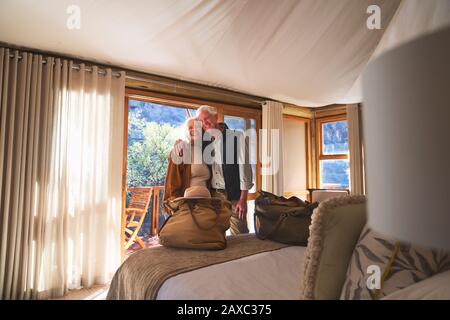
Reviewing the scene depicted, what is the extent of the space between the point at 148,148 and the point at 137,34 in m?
3.33

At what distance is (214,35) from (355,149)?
3.20m

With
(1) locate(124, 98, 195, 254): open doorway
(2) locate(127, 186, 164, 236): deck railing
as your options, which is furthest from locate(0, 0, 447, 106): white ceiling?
(2) locate(127, 186, 164, 236): deck railing

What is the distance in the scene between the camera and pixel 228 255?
4.80 ft

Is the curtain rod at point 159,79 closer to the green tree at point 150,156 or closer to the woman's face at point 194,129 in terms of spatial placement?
the woman's face at point 194,129

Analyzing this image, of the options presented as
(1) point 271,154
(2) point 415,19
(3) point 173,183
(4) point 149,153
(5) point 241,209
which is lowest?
(5) point 241,209

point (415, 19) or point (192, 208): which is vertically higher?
point (415, 19)

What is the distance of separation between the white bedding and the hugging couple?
0.90 metres

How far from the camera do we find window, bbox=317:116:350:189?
181 inches

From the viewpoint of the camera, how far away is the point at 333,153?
471cm

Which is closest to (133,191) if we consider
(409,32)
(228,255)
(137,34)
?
(137,34)

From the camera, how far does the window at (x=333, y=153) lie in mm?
4598

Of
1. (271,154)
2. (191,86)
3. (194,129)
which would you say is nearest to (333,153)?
(271,154)

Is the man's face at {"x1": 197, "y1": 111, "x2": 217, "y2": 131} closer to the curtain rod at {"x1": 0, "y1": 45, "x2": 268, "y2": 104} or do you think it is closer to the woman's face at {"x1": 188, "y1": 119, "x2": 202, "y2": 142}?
the woman's face at {"x1": 188, "y1": 119, "x2": 202, "y2": 142}

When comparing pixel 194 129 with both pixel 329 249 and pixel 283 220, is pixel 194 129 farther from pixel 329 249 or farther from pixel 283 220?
pixel 329 249
